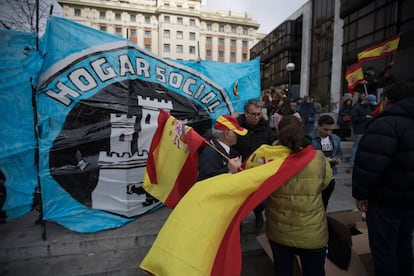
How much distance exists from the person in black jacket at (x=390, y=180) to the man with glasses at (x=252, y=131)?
55.5 inches

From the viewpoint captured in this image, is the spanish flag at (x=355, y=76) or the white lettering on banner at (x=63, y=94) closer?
the white lettering on banner at (x=63, y=94)

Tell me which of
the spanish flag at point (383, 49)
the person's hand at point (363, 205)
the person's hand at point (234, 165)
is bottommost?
the person's hand at point (363, 205)

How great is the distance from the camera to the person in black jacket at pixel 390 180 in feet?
5.99

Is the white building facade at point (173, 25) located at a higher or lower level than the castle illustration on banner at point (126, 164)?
higher

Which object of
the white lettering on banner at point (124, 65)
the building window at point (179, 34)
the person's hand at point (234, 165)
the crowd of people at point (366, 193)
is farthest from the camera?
the building window at point (179, 34)

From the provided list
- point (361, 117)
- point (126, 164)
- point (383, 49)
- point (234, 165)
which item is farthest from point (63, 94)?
point (383, 49)

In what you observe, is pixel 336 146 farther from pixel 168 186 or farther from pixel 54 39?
pixel 54 39

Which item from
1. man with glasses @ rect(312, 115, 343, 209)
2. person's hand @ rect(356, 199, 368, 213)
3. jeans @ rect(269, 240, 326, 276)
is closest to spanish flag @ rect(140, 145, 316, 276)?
jeans @ rect(269, 240, 326, 276)

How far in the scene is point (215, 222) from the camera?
159 centimetres

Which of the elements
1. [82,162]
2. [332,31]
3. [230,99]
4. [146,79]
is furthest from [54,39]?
[332,31]

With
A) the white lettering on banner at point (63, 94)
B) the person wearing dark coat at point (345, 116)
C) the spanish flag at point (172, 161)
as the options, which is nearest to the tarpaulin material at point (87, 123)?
the white lettering on banner at point (63, 94)

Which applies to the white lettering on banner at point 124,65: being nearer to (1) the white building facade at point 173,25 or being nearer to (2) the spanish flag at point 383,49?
(2) the spanish flag at point 383,49

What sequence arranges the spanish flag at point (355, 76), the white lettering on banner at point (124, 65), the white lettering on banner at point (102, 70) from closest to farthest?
the white lettering on banner at point (102, 70), the white lettering on banner at point (124, 65), the spanish flag at point (355, 76)

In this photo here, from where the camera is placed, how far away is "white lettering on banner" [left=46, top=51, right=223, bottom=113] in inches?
126
